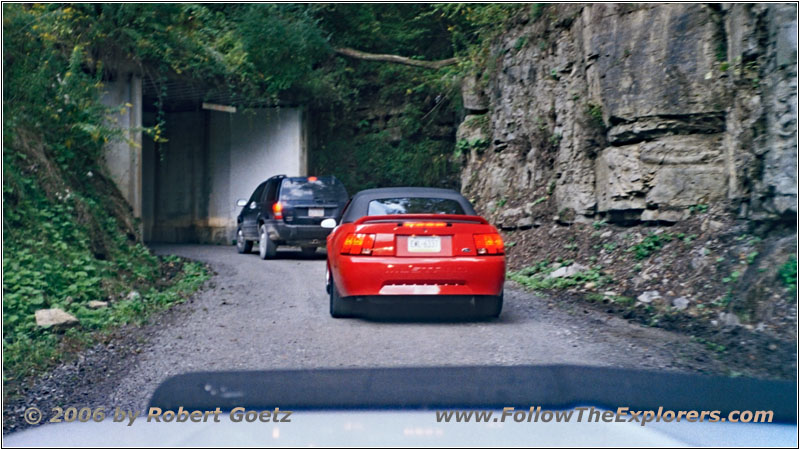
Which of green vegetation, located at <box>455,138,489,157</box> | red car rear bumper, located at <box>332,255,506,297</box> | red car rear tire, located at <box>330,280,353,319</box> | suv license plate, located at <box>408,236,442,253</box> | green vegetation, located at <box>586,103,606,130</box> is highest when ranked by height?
green vegetation, located at <box>586,103,606,130</box>

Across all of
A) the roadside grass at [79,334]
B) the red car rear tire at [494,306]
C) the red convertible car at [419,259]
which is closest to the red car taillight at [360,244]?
the red convertible car at [419,259]

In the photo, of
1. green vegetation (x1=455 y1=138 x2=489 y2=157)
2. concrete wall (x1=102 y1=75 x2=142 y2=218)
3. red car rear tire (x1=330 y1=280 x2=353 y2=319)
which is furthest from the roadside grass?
green vegetation (x1=455 y1=138 x2=489 y2=157)

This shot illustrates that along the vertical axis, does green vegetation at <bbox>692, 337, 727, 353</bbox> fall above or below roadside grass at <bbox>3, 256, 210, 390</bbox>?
above

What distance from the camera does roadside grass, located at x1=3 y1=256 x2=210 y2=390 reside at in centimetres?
679

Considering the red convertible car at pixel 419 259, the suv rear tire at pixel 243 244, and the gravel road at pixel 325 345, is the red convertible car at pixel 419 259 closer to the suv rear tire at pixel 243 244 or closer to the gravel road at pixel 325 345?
the gravel road at pixel 325 345

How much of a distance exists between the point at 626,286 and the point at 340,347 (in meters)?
5.12

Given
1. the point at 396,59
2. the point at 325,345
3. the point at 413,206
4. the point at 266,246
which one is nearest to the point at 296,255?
the point at 266,246

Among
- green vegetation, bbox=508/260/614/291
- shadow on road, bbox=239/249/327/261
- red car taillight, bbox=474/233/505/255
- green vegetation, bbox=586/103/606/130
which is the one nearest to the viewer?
red car taillight, bbox=474/233/505/255

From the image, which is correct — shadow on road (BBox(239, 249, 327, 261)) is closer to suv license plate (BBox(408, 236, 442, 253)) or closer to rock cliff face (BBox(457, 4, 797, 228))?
rock cliff face (BBox(457, 4, 797, 228))

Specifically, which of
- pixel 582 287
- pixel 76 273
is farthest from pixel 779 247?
pixel 76 273

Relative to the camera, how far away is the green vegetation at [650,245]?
1115cm

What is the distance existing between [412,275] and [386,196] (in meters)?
1.39

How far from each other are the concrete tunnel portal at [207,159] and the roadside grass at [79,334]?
36.5ft

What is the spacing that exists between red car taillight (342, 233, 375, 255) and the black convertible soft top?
2.24 ft
